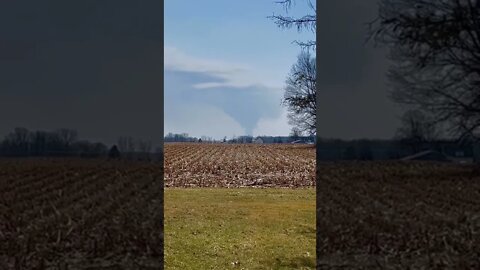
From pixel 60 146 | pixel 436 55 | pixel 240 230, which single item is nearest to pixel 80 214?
pixel 60 146

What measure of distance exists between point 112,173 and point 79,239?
0.45 m

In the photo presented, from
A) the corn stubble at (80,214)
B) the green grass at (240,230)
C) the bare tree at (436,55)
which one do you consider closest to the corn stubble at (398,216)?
the bare tree at (436,55)

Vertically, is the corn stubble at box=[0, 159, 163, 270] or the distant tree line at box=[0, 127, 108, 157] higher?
the distant tree line at box=[0, 127, 108, 157]

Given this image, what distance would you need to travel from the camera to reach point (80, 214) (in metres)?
3.41

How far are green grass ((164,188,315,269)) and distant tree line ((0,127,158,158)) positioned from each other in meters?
2.16

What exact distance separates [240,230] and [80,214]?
4.60 metres

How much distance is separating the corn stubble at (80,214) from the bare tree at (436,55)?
1638 mm

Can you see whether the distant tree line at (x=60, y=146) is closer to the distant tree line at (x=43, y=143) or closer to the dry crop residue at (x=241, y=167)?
the distant tree line at (x=43, y=143)

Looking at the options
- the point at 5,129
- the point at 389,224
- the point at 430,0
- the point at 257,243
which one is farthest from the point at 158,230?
the point at 257,243

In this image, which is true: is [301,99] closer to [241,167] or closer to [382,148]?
[382,148]

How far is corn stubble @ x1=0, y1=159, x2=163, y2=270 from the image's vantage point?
10.9 ft

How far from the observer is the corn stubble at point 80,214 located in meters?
3.32

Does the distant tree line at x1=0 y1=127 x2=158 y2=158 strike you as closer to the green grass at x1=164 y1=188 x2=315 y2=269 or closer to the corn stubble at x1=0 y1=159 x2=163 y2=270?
the corn stubble at x1=0 y1=159 x2=163 y2=270

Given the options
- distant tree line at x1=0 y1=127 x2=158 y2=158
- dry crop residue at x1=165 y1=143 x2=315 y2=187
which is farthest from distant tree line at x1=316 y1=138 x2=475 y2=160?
dry crop residue at x1=165 y1=143 x2=315 y2=187
